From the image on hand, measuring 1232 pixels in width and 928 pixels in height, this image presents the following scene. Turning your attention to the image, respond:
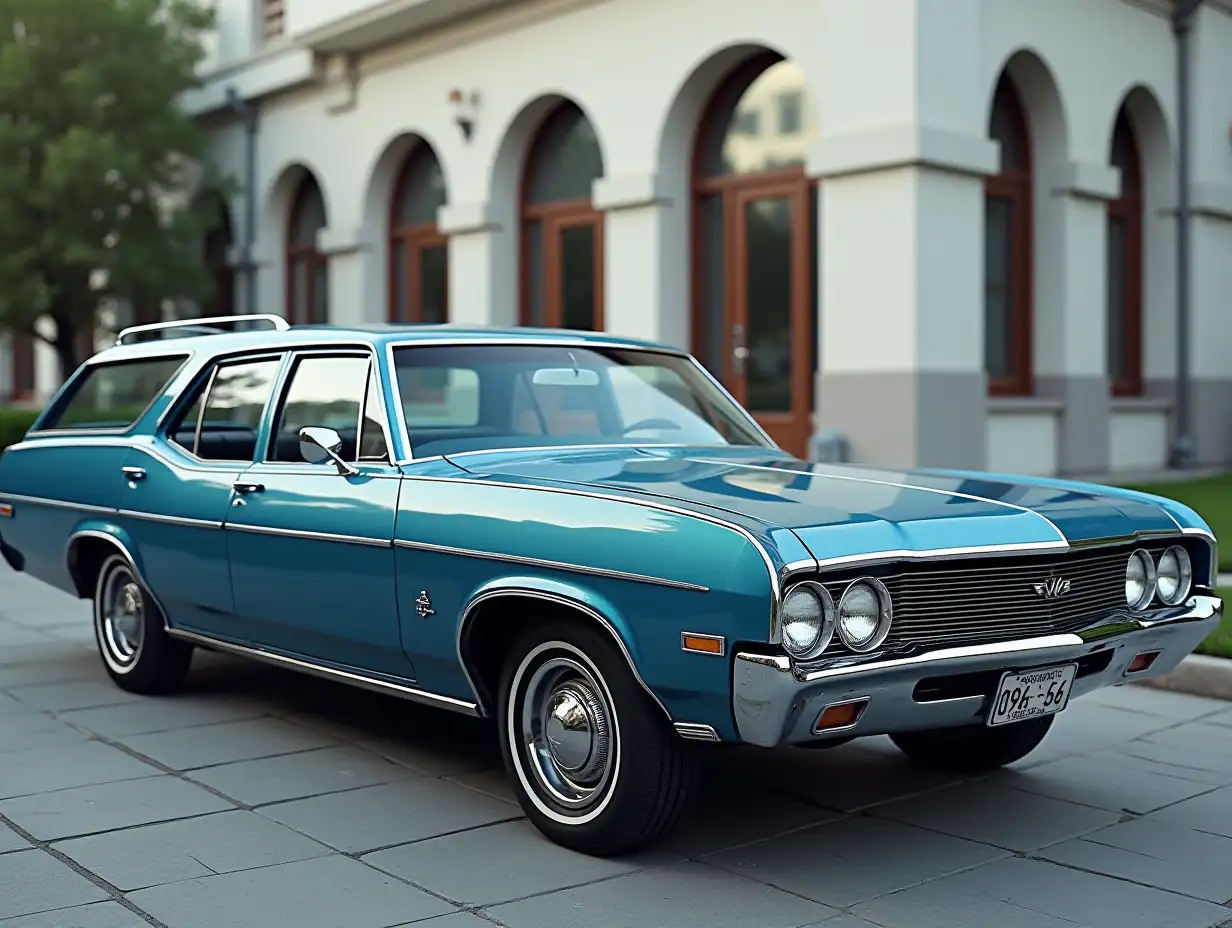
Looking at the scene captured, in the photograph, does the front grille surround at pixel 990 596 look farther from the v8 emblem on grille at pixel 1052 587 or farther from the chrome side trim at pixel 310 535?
the chrome side trim at pixel 310 535

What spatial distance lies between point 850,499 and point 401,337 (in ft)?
5.93

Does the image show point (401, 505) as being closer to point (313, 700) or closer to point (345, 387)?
point (345, 387)

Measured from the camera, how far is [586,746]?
4191 mm

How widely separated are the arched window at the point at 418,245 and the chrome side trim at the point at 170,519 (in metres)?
11.3

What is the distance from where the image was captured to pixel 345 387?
5293 mm

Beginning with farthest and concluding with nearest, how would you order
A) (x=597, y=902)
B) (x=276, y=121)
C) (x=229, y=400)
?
(x=276, y=121) < (x=229, y=400) < (x=597, y=902)

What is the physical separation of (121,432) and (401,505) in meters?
2.26

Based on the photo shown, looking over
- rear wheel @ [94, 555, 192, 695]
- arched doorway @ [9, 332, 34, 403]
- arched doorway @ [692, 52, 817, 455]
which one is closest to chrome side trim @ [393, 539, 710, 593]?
rear wheel @ [94, 555, 192, 695]

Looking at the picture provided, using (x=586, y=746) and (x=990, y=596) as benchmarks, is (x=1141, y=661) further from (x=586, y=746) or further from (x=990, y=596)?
(x=586, y=746)

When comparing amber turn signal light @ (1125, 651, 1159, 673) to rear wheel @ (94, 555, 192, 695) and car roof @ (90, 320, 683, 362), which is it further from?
rear wheel @ (94, 555, 192, 695)

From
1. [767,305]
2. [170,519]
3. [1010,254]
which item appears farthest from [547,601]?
[1010,254]

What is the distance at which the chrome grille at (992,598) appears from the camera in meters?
3.84

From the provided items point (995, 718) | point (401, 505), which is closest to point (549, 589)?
point (401, 505)

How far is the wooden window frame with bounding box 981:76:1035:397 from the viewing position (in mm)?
13852
